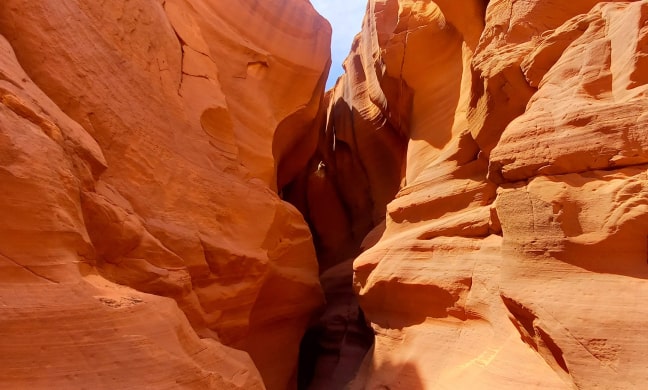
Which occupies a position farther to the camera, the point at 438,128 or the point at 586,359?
the point at 438,128

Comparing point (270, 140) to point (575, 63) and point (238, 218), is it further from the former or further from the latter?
point (575, 63)

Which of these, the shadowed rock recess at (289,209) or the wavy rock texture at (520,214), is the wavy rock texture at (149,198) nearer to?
the shadowed rock recess at (289,209)

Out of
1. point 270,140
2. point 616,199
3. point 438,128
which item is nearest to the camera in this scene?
point 616,199

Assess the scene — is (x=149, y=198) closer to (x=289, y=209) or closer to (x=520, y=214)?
(x=289, y=209)

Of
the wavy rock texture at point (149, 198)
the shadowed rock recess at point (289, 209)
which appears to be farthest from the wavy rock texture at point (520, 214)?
the wavy rock texture at point (149, 198)

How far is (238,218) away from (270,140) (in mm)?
2123

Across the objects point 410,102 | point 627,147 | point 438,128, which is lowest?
point 627,147

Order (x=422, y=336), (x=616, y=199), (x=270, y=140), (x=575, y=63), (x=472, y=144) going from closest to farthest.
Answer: (x=616, y=199) → (x=575, y=63) → (x=422, y=336) → (x=472, y=144) → (x=270, y=140)

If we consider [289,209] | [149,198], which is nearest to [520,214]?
[149,198]

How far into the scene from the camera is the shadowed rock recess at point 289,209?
9.94 feet

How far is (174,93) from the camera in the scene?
5.83 metres

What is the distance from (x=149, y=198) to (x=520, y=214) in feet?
11.5

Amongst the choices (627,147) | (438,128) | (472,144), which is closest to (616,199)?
(627,147)

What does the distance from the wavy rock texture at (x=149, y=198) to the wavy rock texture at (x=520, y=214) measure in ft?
5.35
